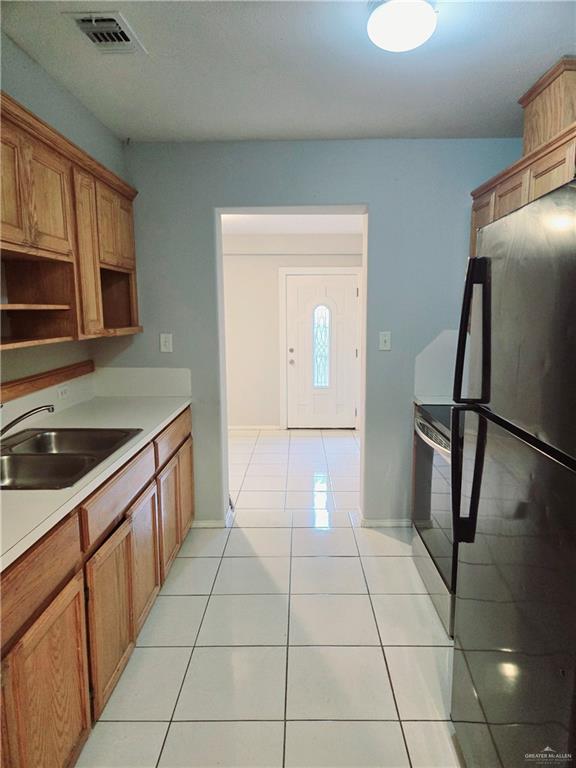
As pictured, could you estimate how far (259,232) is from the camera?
17.3ft

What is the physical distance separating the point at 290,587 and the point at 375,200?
2.30m

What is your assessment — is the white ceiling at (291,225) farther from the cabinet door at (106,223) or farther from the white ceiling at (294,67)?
the cabinet door at (106,223)

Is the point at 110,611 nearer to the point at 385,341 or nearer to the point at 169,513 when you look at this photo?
the point at 169,513

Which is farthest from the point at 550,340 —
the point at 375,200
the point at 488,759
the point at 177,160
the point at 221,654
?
the point at 177,160

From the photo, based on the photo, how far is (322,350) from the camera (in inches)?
219

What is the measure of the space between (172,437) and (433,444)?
1.40m

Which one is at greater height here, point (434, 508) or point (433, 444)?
point (433, 444)

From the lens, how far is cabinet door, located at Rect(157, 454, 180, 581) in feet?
7.64

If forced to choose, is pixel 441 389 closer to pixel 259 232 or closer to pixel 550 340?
pixel 550 340

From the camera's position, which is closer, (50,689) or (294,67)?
(50,689)

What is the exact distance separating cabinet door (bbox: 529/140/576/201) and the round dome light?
67cm

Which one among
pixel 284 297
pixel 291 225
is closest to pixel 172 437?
pixel 291 225

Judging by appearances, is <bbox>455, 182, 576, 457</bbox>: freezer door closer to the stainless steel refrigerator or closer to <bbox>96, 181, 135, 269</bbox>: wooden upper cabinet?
the stainless steel refrigerator

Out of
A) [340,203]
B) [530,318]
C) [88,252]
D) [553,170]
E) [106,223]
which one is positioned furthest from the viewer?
[340,203]
